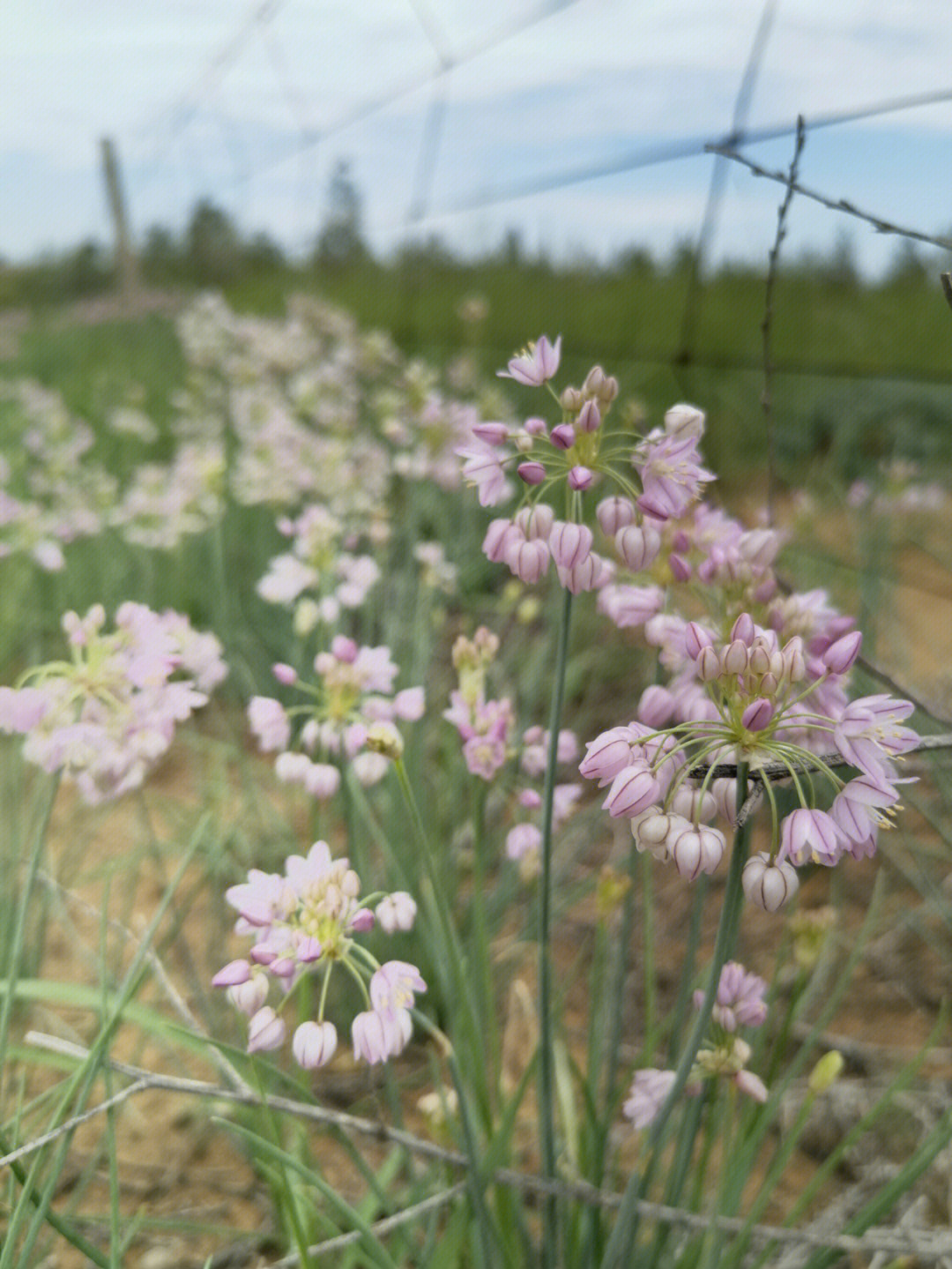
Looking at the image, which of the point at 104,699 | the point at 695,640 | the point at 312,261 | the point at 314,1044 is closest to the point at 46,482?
the point at 104,699

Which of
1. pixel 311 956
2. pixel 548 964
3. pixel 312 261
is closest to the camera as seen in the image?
pixel 311 956

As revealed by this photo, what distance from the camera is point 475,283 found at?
162 inches

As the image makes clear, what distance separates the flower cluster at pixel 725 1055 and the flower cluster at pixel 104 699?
0.57m

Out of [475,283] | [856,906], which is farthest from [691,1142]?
[475,283]

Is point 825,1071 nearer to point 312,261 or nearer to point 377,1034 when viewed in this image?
point 377,1034

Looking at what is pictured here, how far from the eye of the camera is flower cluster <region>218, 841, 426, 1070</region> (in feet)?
2.53

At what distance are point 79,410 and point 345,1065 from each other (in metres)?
4.34

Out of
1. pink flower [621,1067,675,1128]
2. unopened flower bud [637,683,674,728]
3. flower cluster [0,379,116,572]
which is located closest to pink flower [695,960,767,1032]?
pink flower [621,1067,675,1128]

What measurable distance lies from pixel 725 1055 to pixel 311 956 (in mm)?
396

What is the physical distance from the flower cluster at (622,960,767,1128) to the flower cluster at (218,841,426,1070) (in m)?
0.28

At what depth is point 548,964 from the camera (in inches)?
38.5

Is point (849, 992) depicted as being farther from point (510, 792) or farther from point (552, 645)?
point (552, 645)

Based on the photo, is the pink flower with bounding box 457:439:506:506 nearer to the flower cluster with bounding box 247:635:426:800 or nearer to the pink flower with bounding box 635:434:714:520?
the pink flower with bounding box 635:434:714:520

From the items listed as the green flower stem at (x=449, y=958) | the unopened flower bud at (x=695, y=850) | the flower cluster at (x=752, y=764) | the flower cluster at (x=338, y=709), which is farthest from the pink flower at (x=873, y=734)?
the flower cluster at (x=338, y=709)
